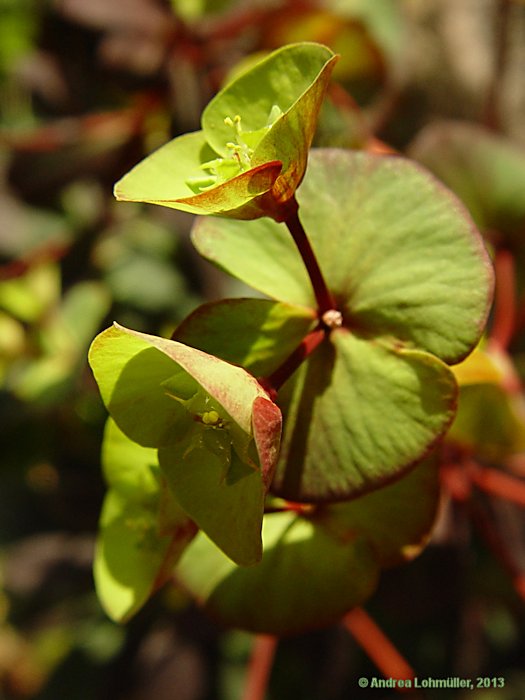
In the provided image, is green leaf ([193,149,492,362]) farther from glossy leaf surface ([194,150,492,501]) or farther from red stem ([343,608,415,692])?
red stem ([343,608,415,692])

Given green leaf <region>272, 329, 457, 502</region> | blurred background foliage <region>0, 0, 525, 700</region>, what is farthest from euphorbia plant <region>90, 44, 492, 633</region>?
blurred background foliage <region>0, 0, 525, 700</region>

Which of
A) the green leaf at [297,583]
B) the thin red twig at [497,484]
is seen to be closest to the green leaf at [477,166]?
the thin red twig at [497,484]

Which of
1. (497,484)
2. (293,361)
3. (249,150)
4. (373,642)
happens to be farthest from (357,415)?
(373,642)

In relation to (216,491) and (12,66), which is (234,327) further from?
(12,66)

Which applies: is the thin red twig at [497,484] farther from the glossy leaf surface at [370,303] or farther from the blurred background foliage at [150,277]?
the glossy leaf surface at [370,303]

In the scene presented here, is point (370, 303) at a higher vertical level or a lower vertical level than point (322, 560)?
higher

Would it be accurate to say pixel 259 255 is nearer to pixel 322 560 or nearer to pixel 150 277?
pixel 322 560
